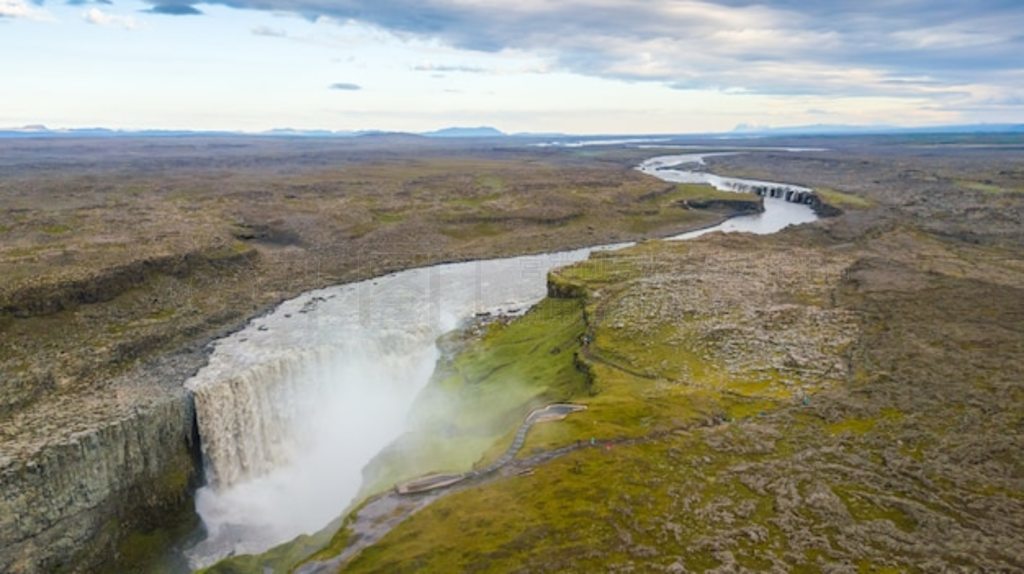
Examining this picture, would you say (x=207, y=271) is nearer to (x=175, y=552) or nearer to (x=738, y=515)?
(x=175, y=552)

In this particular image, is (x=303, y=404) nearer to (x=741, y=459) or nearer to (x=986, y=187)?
(x=741, y=459)

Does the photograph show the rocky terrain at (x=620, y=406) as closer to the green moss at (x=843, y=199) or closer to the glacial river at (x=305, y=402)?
the glacial river at (x=305, y=402)

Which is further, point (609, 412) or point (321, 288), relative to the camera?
point (321, 288)

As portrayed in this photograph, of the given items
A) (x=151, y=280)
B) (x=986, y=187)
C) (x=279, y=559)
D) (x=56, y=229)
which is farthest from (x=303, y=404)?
(x=986, y=187)

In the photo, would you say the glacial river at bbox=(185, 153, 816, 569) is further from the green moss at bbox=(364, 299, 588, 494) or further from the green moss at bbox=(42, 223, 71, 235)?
the green moss at bbox=(42, 223, 71, 235)

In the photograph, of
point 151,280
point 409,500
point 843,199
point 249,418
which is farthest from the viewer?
point 843,199

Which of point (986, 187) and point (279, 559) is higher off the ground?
point (986, 187)

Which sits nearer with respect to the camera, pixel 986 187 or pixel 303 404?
pixel 303 404

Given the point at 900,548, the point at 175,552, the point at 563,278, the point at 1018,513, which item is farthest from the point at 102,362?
the point at 1018,513
